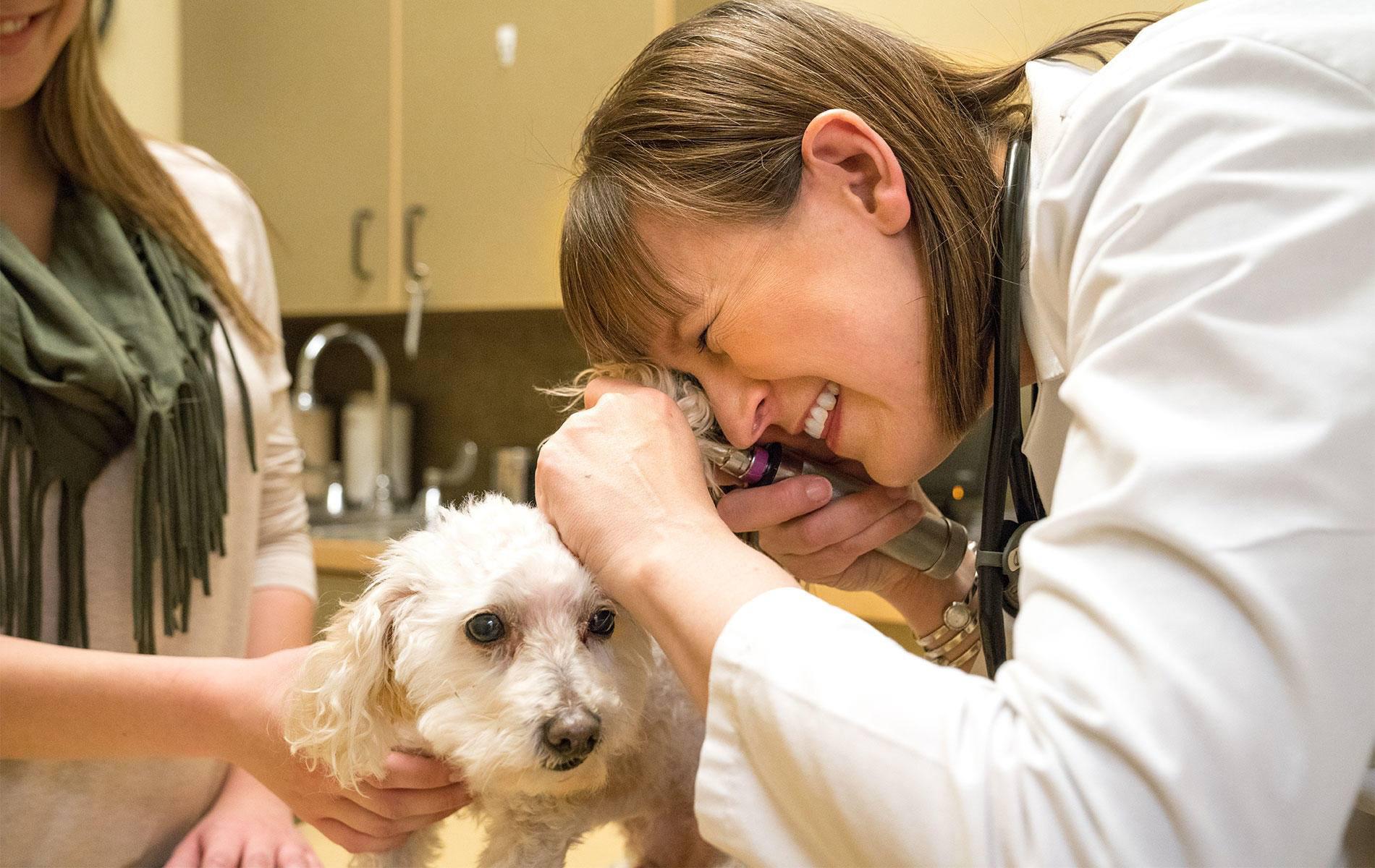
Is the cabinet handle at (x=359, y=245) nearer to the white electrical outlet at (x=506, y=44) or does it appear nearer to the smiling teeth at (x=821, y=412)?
the white electrical outlet at (x=506, y=44)

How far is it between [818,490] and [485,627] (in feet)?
0.92

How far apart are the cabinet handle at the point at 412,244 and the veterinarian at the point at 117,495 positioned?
1.45 m

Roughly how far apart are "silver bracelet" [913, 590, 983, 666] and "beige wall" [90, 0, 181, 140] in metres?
2.46

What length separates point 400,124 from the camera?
104 inches

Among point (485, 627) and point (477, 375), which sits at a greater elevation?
point (485, 627)

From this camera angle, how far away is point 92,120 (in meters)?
1.09

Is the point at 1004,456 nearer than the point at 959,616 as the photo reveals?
Yes

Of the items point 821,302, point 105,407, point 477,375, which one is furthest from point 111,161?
point 477,375

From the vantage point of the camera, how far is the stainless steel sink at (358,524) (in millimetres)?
2533

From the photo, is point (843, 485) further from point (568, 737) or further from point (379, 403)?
point (379, 403)

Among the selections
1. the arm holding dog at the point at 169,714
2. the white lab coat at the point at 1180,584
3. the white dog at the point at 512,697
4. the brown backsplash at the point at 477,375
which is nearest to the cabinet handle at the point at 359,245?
the brown backsplash at the point at 477,375

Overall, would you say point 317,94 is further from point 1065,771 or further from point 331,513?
point 1065,771

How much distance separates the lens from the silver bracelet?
891 mm

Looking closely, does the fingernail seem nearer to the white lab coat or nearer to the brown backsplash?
the white lab coat
